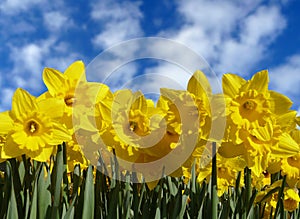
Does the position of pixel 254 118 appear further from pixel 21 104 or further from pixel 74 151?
pixel 21 104

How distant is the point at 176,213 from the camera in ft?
5.39

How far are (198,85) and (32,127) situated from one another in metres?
0.65

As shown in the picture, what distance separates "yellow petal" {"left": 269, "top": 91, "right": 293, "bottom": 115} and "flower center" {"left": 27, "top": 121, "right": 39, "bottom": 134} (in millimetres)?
940

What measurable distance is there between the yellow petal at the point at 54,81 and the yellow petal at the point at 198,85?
499 mm

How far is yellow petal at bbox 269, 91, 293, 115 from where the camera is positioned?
→ 5.49 feet

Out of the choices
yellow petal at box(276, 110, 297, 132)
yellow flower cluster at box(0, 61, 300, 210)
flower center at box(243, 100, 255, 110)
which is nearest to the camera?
yellow flower cluster at box(0, 61, 300, 210)

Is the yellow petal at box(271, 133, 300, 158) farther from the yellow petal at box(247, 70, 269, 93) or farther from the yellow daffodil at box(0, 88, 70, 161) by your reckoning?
the yellow daffodil at box(0, 88, 70, 161)

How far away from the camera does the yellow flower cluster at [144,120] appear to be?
1476 mm

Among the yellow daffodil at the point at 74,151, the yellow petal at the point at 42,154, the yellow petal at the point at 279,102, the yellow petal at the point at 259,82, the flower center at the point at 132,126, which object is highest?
the yellow petal at the point at 259,82

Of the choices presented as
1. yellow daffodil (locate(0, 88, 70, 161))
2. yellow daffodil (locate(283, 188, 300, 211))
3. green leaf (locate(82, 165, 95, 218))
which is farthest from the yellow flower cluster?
yellow daffodil (locate(283, 188, 300, 211))

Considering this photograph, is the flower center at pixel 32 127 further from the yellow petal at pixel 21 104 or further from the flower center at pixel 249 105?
the flower center at pixel 249 105

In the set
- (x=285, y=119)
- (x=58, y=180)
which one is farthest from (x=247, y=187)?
(x=58, y=180)

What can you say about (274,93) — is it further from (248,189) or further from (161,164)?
(161,164)

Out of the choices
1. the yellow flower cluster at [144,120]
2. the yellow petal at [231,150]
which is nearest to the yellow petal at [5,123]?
the yellow flower cluster at [144,120]
